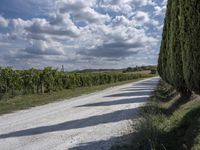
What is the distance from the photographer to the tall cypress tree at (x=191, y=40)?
27.3ft

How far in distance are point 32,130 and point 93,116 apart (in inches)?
147

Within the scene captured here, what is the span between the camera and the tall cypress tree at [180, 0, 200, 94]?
27.3 feet

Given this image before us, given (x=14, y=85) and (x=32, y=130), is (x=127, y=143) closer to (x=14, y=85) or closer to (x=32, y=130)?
(x=32, y=130)

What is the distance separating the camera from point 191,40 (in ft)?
28.1

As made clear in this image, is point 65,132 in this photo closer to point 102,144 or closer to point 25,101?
point 102,144

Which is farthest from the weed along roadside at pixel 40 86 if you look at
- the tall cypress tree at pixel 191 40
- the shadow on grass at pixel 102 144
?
the tall cypress tree at pixel 191 40

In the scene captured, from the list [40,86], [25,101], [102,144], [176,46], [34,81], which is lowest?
[40,86]

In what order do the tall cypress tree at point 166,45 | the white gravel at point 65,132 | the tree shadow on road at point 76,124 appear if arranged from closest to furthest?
the white gravel at point 65,132, the tree shadow on road at point 76,124, the tall cypress tree at point 166,45

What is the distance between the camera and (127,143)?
860cm

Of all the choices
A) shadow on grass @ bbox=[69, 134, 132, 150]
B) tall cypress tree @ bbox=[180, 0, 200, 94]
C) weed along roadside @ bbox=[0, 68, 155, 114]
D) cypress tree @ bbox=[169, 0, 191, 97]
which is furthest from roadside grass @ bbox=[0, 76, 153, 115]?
tall cypress tree @ bbox=[180, 0, 200, 94]

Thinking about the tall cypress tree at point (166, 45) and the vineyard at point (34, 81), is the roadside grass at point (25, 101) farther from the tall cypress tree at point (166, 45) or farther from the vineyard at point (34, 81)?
the tall cypress tree at point (166, 45)

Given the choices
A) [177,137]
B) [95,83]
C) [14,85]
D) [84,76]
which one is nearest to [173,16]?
[177,137]

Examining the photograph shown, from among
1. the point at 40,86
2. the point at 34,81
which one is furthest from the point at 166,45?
the point at 40,86

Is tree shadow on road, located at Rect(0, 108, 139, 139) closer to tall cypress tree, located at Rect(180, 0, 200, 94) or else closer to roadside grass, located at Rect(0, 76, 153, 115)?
tall cypress tree, located at Rect(180, 0, 200, 94)
